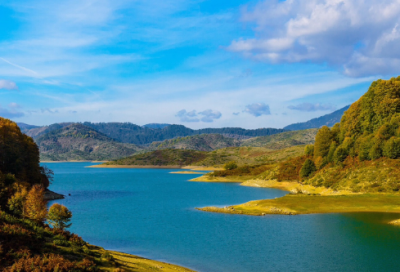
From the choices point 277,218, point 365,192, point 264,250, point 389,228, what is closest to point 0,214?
point 264,250

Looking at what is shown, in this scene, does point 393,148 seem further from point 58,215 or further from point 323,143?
point 58,215

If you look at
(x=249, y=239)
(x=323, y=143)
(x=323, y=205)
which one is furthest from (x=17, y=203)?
(x=323, y=143)

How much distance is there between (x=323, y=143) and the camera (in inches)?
5177

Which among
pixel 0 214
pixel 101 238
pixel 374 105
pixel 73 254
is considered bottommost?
pixel 101 238

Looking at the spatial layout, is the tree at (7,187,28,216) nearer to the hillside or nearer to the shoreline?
the hillside

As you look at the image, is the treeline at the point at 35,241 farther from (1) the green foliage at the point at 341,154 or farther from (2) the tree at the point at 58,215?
(1) the green foliage at the point at 341,154

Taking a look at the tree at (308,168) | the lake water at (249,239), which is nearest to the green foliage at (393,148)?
the tree at (308,168)

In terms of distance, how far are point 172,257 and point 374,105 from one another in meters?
101

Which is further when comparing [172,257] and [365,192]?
[365,192]

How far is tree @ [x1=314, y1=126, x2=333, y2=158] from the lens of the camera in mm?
130500

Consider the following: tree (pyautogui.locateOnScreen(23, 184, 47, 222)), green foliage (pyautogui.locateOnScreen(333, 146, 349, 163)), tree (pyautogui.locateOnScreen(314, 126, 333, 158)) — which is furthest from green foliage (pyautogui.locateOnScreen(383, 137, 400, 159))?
tree (pyautogui.locateOnScreen(23, 184, 47, 222))

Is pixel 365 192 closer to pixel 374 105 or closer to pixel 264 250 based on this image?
pixel 374 105

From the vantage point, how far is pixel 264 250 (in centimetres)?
4653

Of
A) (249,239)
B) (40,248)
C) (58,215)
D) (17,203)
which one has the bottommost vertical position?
(249,239)
